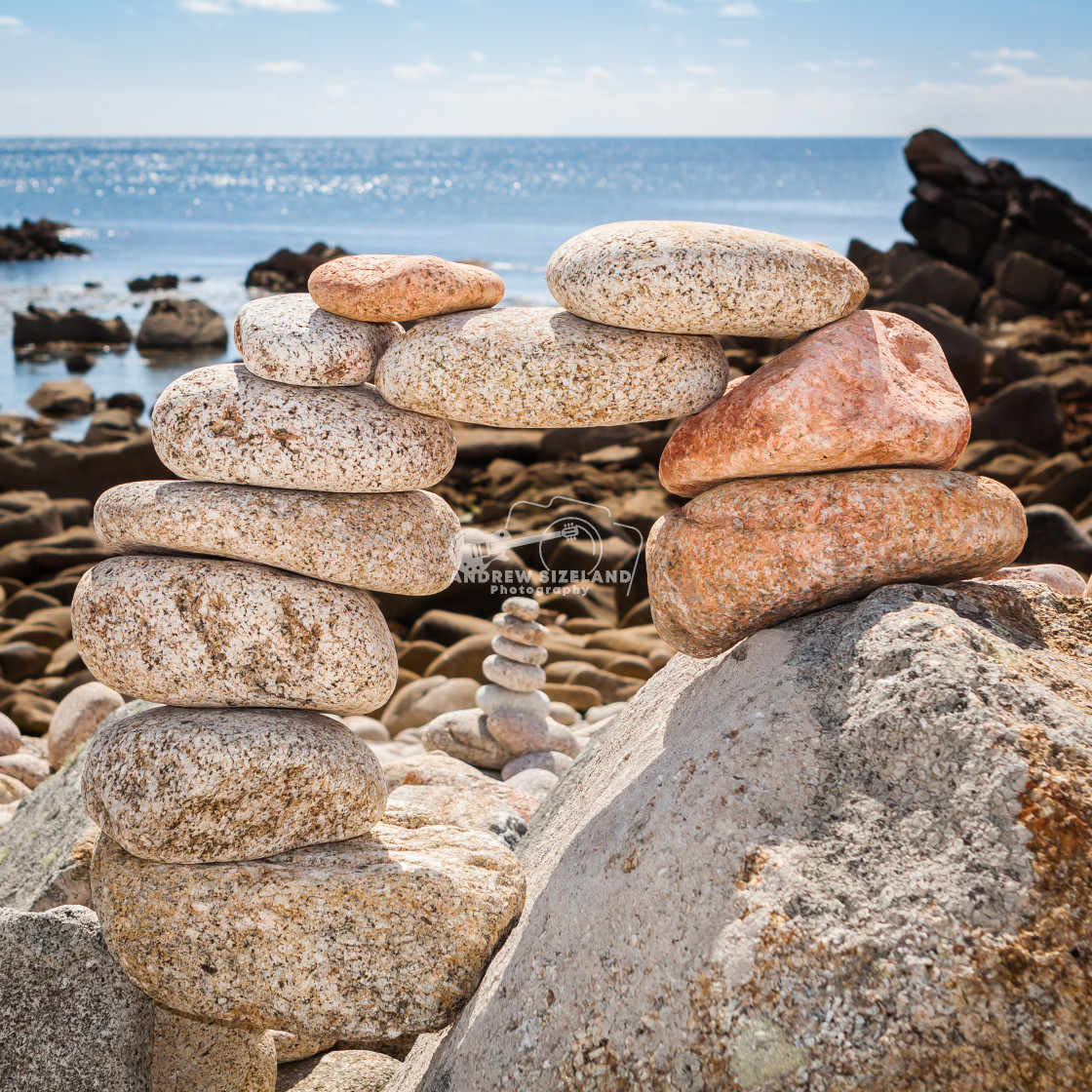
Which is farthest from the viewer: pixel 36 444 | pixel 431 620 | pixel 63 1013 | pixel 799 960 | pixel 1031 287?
pixel 1031 287

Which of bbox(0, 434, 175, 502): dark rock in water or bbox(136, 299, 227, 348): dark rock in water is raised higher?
bbox(136, 299, 227, 348): dark rock in water

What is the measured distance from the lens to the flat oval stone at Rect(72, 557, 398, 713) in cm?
313

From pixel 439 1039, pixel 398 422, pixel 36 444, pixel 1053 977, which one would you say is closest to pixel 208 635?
pixel 398 422

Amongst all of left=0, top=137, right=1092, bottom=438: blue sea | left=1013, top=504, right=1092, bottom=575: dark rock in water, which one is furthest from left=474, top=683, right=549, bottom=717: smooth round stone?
left=0, top=137, right=1092, bottom=438: blue sea

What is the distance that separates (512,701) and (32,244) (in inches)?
1848

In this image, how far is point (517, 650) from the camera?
5805mm

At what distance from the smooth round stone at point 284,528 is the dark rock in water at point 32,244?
1849 inches

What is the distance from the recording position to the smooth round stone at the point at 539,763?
5641 millimetres

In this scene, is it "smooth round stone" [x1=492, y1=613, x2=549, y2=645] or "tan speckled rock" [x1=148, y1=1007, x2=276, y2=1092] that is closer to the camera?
"tan speckled rock" [x1=148, y1=1007, x2=276, y2=1092]

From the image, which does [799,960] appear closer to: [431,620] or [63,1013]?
[63,1013]

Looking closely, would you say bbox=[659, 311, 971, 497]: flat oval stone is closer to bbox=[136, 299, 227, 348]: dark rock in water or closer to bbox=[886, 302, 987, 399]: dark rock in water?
bbox=[886, 302, 987, 399]: dark rock in water

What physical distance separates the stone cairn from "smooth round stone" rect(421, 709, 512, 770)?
250 centimetres

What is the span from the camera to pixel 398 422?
3.22 meters

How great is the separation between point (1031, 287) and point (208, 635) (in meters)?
28.8
